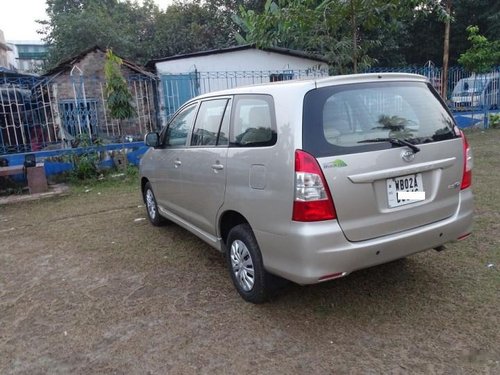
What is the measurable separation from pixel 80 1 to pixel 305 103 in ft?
116

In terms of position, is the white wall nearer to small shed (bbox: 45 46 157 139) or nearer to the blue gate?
small shed (bbox: 45 46 157 139)

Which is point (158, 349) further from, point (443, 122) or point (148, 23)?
point (148, 23)

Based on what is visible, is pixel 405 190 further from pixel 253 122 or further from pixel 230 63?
pixel 230 63

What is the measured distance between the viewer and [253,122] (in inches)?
129

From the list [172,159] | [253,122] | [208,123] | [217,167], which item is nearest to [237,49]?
[172,159]

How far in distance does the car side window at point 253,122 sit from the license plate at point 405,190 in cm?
85

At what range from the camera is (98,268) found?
4.37 metres

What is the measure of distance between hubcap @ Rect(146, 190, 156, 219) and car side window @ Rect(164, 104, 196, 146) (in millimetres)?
991

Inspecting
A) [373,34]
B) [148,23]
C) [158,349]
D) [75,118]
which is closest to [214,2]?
[148,23]

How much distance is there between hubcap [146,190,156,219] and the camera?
5.50 meters

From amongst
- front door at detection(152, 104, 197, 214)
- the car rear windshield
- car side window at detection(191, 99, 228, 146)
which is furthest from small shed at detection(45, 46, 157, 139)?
the car rear windshield

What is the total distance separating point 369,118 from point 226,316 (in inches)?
70.5

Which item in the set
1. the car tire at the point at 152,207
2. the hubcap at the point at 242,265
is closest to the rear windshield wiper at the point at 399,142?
the hubcap at the point at 242,265

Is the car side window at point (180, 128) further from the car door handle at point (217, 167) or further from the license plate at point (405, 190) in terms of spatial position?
the license plate at point (405, 190)
